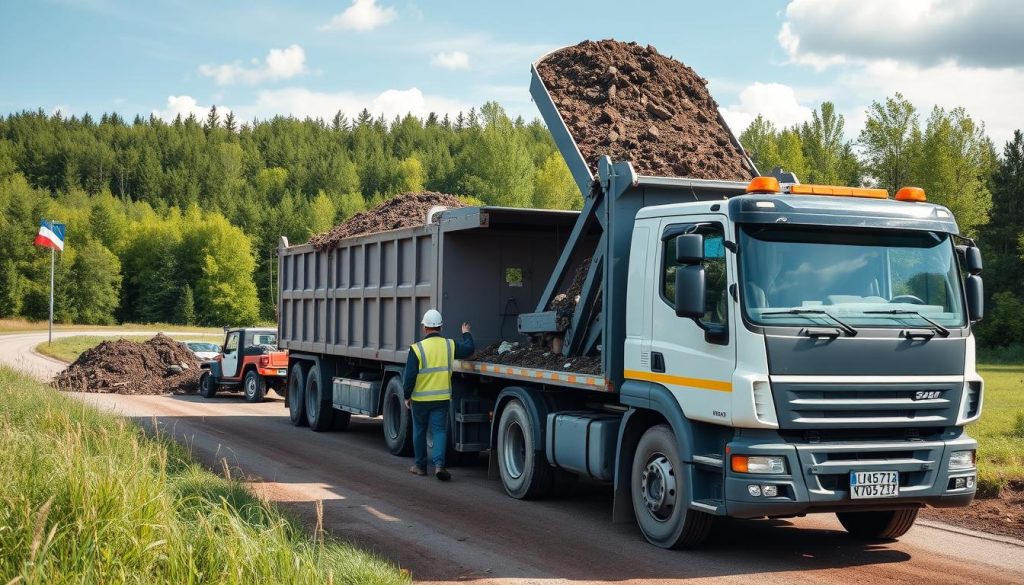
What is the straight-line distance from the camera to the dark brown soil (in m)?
9.14

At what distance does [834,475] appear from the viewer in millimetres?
7500

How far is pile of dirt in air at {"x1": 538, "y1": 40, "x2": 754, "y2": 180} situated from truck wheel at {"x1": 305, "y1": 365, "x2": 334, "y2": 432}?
7774 mm

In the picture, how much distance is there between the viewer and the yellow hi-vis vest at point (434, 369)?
39.7ft

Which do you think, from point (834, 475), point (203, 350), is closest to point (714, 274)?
point (834, 475)

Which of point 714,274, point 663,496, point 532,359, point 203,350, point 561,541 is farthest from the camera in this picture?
point 203,350

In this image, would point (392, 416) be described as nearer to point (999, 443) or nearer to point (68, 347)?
point (999, 443)

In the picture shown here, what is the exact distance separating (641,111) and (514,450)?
3895 mm

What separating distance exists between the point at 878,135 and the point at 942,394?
53.1 m

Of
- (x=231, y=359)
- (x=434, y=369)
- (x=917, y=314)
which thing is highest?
(x=917, y=314)

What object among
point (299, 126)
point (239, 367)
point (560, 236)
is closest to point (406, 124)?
point (299, 126)

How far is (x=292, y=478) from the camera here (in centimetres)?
1189

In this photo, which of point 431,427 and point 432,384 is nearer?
point 432,384

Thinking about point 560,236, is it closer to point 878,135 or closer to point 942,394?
point 942,394

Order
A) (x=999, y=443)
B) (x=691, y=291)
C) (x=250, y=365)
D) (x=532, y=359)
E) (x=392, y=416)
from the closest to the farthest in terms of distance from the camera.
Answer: (x=691, y=291)
(x=532, y=359)
(x=999, y=443)
(x=392, y=416)
(x=250, y=365)
